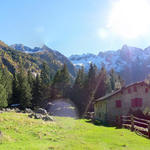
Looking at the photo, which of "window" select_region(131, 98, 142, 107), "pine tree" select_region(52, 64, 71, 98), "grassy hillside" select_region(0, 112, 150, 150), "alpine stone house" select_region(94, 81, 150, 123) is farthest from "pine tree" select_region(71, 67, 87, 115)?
"grassy hillside" select_region(0, 112, 150, 150)

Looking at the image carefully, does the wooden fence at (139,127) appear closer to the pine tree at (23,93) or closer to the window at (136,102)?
the window at (136,102)

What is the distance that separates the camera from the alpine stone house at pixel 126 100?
35.4m

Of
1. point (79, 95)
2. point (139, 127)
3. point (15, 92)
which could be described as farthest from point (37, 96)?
point (139, 127)

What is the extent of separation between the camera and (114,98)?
37.3 meters

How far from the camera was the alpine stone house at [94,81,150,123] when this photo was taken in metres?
35.4

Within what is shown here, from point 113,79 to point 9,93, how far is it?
173 feet

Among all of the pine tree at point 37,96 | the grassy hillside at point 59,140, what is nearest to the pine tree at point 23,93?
the pine tree at point 37,96

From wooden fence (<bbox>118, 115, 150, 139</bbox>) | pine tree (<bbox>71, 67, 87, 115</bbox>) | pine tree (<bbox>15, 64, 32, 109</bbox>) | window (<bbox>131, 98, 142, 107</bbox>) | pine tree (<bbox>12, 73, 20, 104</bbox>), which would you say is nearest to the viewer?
wooden fence (<bbox>118, 115, 150, 139</bbox>)

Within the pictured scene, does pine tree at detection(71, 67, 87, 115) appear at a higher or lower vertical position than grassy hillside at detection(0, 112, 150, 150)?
higher

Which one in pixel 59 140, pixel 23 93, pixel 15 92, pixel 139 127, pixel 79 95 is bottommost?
pixel 139 127

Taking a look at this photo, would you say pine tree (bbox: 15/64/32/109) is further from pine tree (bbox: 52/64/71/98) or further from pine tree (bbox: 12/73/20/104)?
pine tree (bbox: 52/64/71/98)

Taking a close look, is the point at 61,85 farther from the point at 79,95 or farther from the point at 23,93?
the point at 23,93

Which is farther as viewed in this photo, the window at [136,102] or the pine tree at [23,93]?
the pine tree at [23,93]

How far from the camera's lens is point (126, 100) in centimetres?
3684
